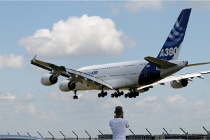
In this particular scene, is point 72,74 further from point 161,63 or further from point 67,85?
point 161,63

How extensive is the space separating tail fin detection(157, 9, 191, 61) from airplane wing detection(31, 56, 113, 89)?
26.7ft

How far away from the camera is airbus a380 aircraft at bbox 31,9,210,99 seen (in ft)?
234

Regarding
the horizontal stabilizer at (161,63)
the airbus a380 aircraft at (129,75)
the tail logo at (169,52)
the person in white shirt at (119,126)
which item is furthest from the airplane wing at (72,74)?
the person in white shirt at (119,126)

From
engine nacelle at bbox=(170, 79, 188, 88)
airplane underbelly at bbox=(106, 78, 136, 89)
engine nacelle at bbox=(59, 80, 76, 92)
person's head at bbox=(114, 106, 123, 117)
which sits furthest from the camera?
engine nacelle at bbox=(59, 80, 76, 92)

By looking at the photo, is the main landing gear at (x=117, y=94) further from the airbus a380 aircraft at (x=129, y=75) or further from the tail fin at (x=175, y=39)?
the tail fin at (x=175, y=39)

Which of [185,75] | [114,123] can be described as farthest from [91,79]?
[114,123]

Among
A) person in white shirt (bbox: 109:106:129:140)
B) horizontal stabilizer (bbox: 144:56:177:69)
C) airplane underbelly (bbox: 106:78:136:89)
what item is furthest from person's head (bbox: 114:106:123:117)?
airplane underbelly (bbox: 106:78:136:89)

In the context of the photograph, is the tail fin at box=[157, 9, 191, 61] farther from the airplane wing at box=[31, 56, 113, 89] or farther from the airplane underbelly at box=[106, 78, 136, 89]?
the airplane wing at box=[31, 56, 113, 89]

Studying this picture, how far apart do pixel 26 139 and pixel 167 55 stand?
61347 mm

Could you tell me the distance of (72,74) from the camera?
242 feet

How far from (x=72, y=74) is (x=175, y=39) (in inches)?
527

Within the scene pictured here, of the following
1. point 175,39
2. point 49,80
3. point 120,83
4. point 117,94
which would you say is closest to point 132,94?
point 117,94

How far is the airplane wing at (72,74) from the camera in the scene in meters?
72.0

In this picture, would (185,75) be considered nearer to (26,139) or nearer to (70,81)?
(70,81)
